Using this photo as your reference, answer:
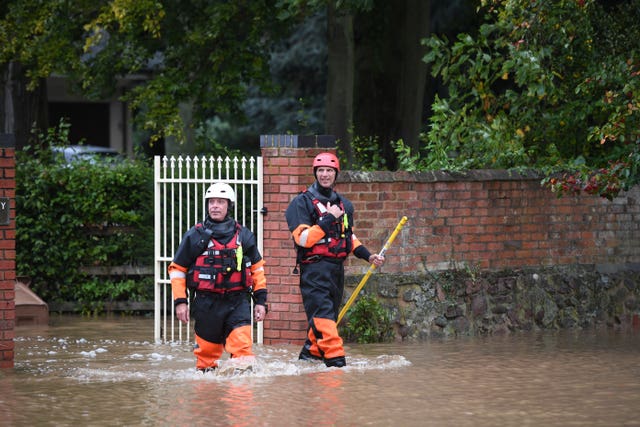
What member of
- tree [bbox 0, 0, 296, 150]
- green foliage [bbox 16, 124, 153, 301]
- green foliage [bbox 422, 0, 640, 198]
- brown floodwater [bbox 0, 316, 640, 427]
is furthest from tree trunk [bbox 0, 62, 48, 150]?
brown floodwater [bbox 0, 316, 640, 427]

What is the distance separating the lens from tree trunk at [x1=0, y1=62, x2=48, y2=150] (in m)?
22.6

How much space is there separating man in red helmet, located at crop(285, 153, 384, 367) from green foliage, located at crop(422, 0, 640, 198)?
2.89 meters

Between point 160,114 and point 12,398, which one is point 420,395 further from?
point 160,114

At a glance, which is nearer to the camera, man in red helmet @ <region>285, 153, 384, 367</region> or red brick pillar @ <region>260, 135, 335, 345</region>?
man in red helmet @ <region>285, 153, 384, 367</region>

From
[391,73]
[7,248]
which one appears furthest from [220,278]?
[391,73]

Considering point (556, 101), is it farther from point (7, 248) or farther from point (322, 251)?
point (7, 248)

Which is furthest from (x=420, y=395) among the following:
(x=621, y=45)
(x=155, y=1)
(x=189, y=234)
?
(x=155, y=1)

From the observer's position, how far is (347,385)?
10750 millimetres

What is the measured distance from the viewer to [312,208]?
11.9 meters

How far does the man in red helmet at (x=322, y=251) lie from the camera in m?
11.8

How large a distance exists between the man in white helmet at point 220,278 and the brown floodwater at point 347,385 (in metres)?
0.37

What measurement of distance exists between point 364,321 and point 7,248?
3.89 metres

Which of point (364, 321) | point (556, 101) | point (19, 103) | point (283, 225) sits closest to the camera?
Result: point (283, 225)

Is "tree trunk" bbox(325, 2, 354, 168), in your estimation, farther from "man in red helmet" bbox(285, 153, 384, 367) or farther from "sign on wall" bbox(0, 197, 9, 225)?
"sign on wall" bbox(0, 197, 9, 225)
